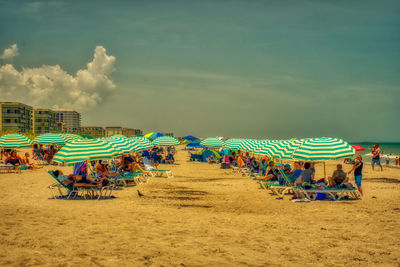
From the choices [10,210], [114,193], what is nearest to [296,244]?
[10,210]

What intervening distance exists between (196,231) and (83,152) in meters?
5.36

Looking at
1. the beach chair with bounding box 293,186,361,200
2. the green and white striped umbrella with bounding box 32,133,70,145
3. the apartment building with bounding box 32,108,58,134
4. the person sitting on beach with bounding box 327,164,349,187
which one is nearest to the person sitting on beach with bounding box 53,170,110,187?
the beach chair with bounding box 293,186,361,200

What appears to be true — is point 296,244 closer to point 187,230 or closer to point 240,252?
point 240,252

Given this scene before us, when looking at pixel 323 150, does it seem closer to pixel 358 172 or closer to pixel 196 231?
pixel 358 172

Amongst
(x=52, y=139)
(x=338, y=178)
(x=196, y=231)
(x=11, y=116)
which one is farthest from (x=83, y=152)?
(x=11, y=116)

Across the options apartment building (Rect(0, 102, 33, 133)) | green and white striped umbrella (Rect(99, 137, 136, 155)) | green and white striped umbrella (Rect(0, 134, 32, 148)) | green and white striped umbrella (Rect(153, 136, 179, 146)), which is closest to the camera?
green and white striped umbrella (Rect(99, 137, 136, 155))

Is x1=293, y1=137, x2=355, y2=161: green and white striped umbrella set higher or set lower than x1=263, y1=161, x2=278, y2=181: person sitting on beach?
higher

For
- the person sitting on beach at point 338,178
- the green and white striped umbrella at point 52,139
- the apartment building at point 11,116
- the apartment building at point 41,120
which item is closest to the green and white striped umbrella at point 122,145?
the person sitting on beach at point 338,178

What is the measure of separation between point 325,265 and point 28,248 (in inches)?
187

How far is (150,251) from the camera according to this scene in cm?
576

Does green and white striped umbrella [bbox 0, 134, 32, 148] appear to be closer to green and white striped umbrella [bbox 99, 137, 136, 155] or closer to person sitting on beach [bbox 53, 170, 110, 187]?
green and white striped umbrella [bbox 99, 137, 136, 155]

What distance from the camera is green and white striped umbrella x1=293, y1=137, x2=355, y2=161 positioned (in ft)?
34.7

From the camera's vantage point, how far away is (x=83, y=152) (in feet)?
35.6

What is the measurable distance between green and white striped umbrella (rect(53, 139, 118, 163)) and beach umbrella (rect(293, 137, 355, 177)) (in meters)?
6.20
